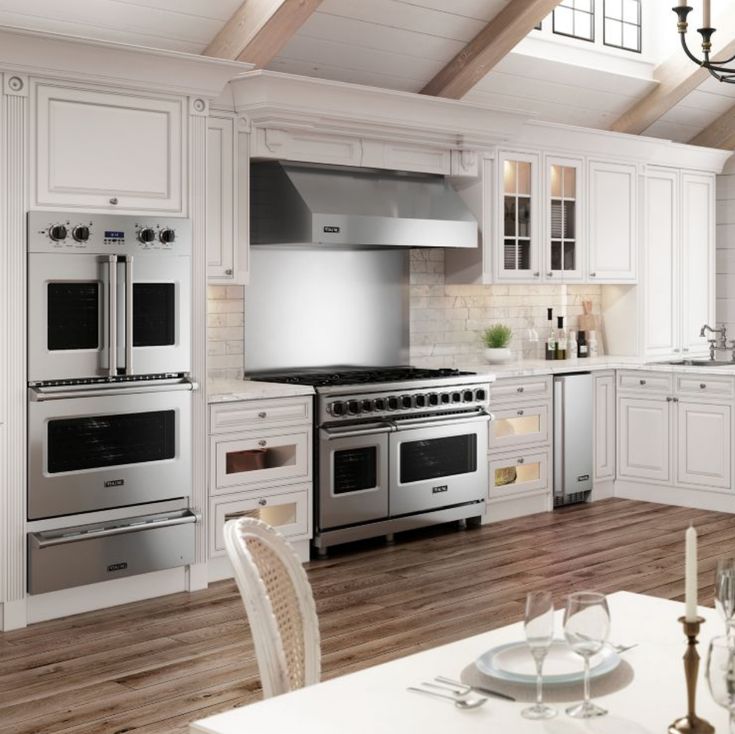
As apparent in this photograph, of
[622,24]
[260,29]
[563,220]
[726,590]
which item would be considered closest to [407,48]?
[260,29]

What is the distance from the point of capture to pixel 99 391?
195 inches

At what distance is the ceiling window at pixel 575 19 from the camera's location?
7.33 meters

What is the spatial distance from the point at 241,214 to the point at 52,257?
1.31 metres

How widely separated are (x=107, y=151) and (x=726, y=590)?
378 centimetres

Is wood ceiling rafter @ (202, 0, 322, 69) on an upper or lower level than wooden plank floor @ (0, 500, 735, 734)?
upper

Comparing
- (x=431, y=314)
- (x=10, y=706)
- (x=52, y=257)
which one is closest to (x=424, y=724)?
(x=10, y=706)

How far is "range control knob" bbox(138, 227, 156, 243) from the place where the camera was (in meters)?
5.07

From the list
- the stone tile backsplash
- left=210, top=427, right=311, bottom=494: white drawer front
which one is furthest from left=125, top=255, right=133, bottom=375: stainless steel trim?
the stone tile backsplash

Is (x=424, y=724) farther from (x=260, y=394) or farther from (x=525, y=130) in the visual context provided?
(x=525, y=130)

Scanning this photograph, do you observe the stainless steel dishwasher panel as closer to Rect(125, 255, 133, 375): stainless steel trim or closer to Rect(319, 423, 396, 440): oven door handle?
Rect(319, 423, 396, 440): oven door handle

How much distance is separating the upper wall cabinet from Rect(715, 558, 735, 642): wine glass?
362cm

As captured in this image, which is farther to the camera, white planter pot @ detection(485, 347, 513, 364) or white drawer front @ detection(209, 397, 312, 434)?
white planter pot @ detection(485, 347, 513, 364)

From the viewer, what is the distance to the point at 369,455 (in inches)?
243

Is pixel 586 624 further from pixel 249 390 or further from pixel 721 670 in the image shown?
pixel 249 390
